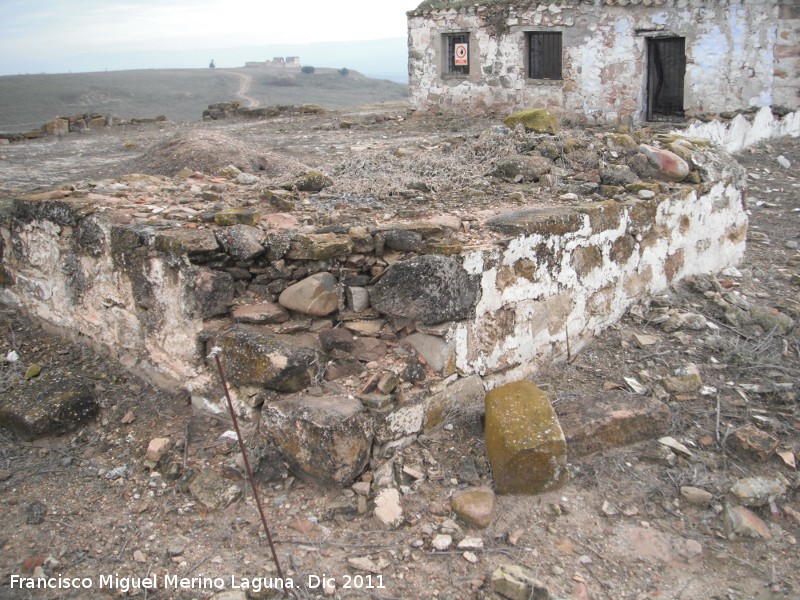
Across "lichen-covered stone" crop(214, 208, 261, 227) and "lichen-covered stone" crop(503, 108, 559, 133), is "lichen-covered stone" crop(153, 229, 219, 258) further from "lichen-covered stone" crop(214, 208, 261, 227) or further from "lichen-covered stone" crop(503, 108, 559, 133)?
"lichen-covered stone" crop(503, 108, 559, 133)

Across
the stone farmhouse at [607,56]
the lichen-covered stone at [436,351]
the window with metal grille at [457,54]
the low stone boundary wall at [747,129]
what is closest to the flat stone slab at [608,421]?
the lichen-covered stone at [436,351]

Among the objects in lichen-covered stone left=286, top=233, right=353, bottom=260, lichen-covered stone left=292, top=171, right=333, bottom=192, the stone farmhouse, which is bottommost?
lichen-covered stone left=286, top=233, right=353, bottom=260

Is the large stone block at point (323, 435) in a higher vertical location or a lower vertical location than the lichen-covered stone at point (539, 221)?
lower

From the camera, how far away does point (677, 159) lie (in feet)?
16.9

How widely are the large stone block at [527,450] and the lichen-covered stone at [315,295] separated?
1.05 meters

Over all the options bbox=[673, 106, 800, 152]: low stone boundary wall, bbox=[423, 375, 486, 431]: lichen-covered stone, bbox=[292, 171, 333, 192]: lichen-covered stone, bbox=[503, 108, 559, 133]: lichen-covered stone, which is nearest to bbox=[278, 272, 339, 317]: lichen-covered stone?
bbox=[423, 375, 486, 431]: lichen-covered stone

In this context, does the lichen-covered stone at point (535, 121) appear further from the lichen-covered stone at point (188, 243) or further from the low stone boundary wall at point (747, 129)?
the lichen-covered stone at point (188, 243)

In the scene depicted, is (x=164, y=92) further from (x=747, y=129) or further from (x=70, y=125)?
(x=747, y=129)

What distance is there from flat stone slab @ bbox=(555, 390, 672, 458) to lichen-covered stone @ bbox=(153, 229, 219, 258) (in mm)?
2061

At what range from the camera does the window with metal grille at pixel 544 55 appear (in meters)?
10.9

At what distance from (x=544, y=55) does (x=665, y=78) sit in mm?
1917

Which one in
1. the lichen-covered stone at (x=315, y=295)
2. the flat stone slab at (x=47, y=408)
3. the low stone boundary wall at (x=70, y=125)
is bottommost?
the flat stone slab at (x=47, y=408)

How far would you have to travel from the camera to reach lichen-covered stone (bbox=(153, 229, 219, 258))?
3.62m

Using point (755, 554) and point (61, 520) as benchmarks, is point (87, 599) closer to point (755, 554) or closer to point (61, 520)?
point (61, 520)
